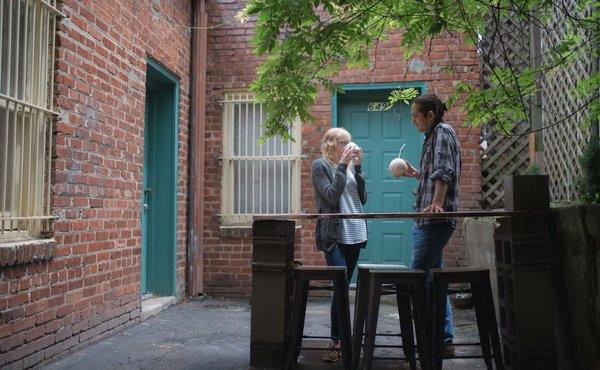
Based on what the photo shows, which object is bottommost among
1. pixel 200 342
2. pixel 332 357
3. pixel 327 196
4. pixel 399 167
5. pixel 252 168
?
pixel 200 342

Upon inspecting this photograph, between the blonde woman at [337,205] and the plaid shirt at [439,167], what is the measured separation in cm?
49

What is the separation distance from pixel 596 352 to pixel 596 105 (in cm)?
159

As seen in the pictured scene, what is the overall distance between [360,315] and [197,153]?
13.6ft

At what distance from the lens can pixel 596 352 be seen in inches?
116

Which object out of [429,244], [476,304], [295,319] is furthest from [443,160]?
[295,319]

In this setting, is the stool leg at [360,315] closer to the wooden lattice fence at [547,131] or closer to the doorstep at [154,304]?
the wooden lattice fence at [547,131]

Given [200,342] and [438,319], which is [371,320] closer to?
[438,319]

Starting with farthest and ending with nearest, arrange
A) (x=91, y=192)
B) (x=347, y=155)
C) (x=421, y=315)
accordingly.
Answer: (x=91, y=192) < (x=347, y=155) < (x=421, y=315)

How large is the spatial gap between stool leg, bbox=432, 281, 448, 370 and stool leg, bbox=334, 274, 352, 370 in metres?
0.54

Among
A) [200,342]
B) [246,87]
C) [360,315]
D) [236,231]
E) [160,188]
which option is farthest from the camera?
[246,87]

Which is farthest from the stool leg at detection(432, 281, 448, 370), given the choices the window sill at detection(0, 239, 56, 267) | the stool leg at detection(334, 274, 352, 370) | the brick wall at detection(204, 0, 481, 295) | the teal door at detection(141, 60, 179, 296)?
the teal door at detection(141, 60, 179, 296)

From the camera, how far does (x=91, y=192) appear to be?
15.0 feet

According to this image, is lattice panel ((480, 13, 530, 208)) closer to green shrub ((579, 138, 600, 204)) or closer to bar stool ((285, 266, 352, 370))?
green shrub ((579, 138, 600, 204))

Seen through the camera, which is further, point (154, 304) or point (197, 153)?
point (197, 153)
